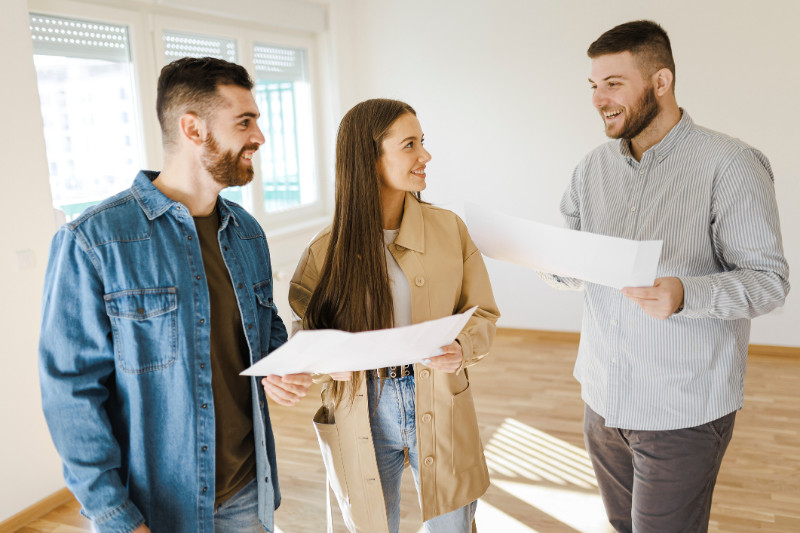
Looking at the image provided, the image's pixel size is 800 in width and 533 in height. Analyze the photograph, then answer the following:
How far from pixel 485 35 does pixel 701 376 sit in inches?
155

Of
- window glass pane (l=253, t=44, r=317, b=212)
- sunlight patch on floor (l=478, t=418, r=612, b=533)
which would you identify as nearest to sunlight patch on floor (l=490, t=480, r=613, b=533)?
sunlight patch on floor (l=478, t=418, r=612, b=533)

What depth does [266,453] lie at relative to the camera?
1.48m

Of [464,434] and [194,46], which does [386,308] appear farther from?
[194,46]

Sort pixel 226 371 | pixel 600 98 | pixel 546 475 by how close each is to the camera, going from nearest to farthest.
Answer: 1. pixel 226 371
2. pixel 600 98
3. pixel 546 475

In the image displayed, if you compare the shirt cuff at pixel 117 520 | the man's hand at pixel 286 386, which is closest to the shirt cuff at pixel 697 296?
the man's hand at pixel 286 386

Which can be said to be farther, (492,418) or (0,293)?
(492,418)

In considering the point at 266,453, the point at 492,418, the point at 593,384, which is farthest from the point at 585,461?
the point at 266,453

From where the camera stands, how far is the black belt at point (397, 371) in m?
1.59

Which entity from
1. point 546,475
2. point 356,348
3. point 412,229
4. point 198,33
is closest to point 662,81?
point 412,229

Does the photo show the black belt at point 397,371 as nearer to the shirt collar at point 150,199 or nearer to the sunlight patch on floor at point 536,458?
the shirt collar at point 150,199

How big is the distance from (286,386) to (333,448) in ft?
1.06

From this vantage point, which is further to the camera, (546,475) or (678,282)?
(546,475)

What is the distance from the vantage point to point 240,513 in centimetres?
148

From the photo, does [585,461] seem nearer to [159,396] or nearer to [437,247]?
[437,247]
